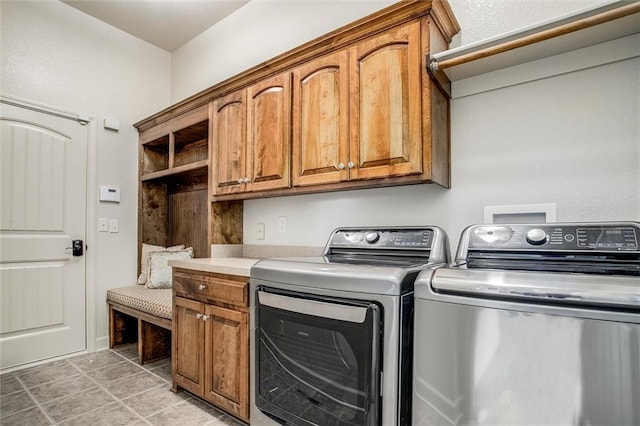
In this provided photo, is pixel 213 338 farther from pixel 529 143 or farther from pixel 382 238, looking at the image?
pixel 529 143

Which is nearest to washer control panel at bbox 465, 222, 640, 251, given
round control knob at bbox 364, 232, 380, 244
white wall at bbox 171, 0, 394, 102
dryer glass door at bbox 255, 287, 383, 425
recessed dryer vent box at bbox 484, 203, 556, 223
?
recessed dryer vent box at bbox 484, 203, 556, 223

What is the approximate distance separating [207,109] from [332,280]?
2005mm

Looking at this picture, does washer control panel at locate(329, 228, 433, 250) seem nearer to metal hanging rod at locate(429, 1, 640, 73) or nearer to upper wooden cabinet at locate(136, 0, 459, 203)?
upper wooden cabinet at locate(136, 0, 459, 203)

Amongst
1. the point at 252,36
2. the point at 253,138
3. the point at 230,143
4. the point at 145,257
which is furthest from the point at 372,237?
the point at 145,257

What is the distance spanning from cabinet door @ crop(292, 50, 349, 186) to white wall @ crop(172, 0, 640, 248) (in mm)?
324

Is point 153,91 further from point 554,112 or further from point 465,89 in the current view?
point 554,112

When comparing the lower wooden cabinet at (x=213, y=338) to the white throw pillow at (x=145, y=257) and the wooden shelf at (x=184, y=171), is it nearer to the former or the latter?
the wooden shelf at (x=184, y=171)

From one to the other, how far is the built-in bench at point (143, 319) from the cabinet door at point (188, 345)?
249mm

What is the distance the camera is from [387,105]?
1.65 m

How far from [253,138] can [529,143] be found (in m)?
1.57

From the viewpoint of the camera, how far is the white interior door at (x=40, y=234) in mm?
2598

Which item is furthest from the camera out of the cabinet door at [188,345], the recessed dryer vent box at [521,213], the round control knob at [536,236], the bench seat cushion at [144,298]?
the bench seat cushion at [144,298]

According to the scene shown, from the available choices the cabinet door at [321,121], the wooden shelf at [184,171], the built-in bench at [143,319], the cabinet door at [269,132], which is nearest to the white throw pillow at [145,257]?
the built-in bench at [143,319]

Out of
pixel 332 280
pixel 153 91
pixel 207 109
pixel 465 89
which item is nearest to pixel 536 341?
pixel 332 280
